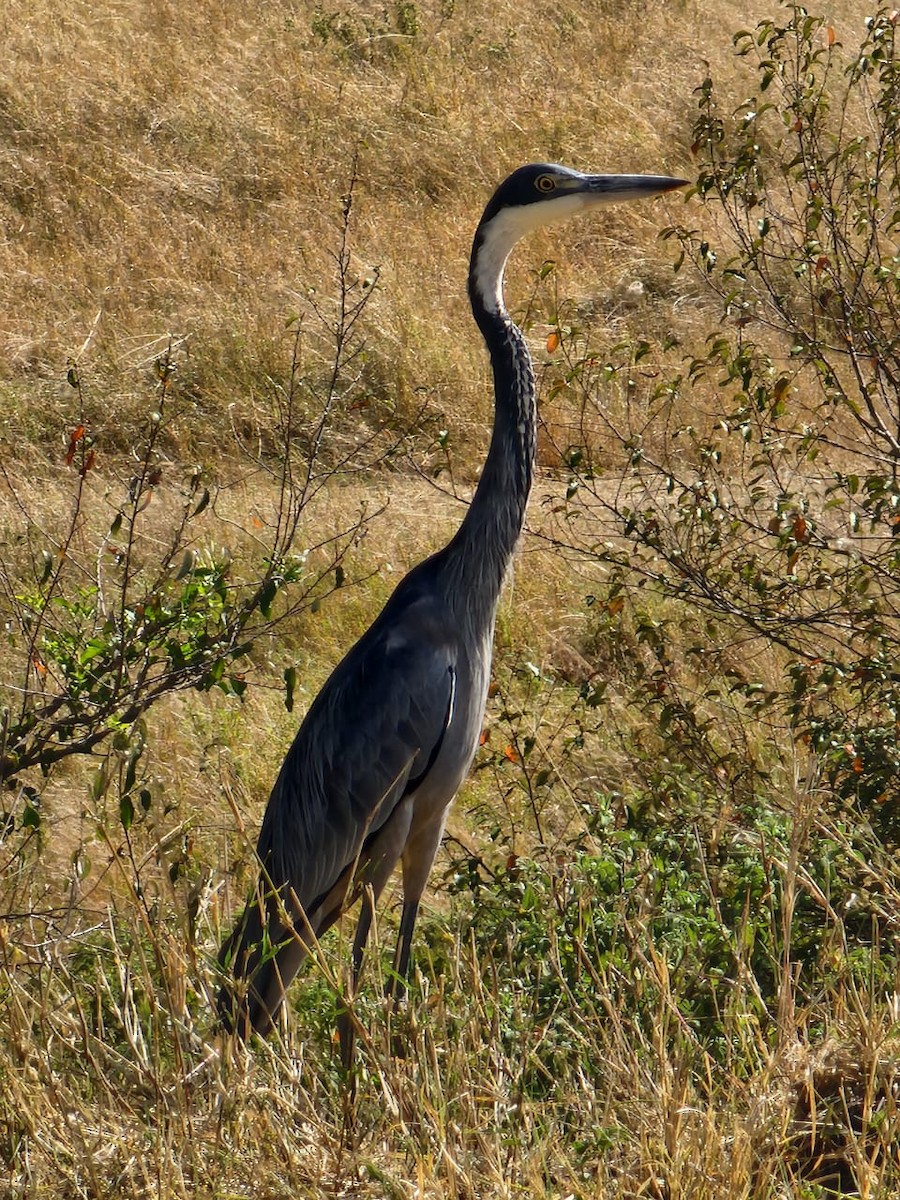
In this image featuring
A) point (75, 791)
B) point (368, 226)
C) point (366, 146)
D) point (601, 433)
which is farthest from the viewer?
point (366, 146)

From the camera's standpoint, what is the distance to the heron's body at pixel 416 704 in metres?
3.79

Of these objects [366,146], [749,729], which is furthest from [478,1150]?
[366,146]

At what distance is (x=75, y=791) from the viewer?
202 inches

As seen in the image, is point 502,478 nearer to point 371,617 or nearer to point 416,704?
point 416,704

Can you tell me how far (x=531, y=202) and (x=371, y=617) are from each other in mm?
2416

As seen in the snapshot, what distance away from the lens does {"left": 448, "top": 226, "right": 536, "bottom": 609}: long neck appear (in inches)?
154

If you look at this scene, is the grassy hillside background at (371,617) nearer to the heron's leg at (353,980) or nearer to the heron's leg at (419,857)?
the heron's leg at (353,980)

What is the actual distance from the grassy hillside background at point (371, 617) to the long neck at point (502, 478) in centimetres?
38

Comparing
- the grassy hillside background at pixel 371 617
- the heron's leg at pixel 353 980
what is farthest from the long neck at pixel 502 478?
the heron's leg at pixel 353 980

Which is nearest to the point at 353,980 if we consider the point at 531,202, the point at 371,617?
the point at 531,202

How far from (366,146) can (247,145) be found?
0.87 meters

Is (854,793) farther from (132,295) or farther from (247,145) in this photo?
(247,145)

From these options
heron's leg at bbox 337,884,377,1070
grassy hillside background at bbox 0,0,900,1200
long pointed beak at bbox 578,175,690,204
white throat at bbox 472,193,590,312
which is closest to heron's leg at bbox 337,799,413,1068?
heron's leg at bbox 337,884,377,1070

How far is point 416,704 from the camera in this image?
149 inches
